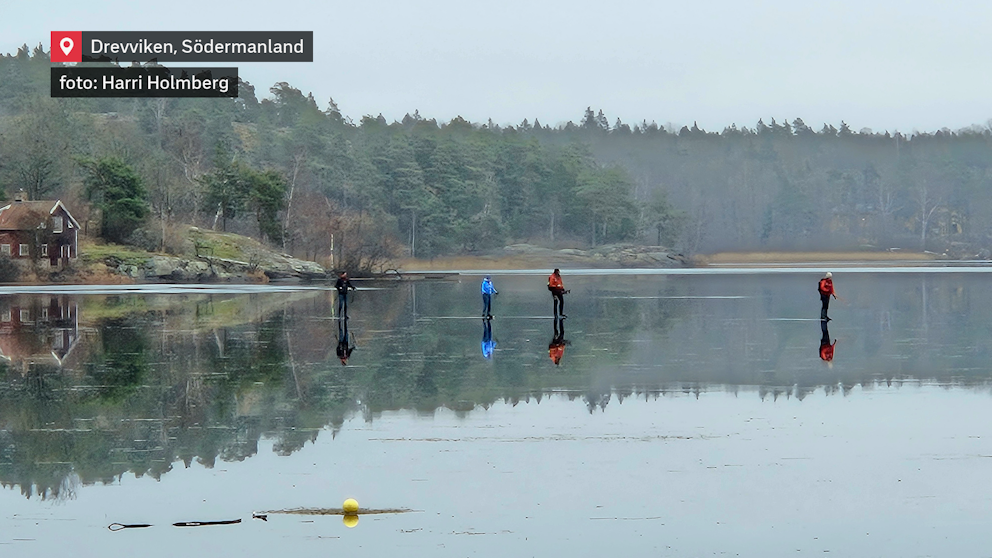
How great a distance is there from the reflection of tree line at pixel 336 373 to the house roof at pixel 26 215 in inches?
1566

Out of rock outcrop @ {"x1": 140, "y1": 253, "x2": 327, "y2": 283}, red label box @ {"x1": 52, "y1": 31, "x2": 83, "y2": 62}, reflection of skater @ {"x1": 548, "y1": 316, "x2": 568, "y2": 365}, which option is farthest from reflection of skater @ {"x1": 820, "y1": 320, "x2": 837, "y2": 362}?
rock outcrop @ {"x1": 140, "y1": 253, "x2": 327, "y2": 283}

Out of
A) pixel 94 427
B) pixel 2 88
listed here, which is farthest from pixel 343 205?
pixel 94 427

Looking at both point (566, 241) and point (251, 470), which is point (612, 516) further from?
point (566, 241)

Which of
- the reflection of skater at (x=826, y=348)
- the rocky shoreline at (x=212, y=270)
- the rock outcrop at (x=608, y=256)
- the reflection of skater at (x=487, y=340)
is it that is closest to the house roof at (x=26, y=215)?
the rocky shoreline at (x=212, y=270)

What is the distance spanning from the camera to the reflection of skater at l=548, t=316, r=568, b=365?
899 inches

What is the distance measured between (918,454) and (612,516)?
461 cm

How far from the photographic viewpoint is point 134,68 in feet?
431

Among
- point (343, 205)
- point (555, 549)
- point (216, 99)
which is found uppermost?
point (216, 99)

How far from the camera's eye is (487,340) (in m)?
27.0

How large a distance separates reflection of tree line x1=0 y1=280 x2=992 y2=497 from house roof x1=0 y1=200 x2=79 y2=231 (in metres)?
39.8

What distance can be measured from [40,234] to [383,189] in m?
60.6

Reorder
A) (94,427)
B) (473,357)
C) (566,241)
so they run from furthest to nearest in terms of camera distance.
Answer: (566,241) → (473,357) → (94,427)

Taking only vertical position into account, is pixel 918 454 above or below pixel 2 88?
below

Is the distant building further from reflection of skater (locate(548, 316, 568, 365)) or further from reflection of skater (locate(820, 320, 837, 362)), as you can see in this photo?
reflection of skater (locate(820, 320, 837, 362))
